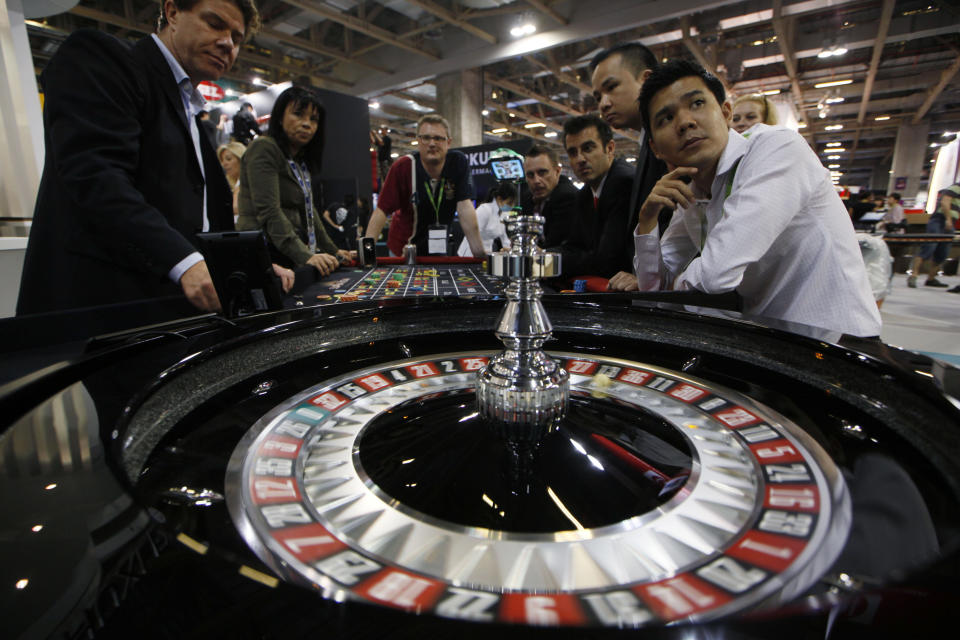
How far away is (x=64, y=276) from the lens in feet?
4.68

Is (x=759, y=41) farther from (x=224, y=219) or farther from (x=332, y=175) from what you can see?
(x=224, y=219)

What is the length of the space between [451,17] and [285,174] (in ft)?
20.3

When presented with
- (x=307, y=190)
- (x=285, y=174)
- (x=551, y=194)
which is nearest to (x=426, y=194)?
(x=551, y=194)

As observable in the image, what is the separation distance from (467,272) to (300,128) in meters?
1.41

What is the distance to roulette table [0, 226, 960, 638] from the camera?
247 mm

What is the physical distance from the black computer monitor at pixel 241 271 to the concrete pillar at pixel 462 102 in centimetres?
961

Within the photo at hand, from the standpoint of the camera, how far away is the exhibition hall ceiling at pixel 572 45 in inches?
301

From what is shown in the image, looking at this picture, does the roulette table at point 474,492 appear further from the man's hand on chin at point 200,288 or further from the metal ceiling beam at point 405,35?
the metal ceiling beam at point 405,35

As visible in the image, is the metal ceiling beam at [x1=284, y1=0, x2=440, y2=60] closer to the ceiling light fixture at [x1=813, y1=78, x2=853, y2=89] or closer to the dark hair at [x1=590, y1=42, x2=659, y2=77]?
the dark hair at [x1=590, y1=42, x2=659, y2=77]

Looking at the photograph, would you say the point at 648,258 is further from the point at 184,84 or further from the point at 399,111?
the point at 399,111

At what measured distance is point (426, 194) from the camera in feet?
14.2

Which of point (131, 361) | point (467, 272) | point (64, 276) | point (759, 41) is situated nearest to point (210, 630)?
point (131, 361)

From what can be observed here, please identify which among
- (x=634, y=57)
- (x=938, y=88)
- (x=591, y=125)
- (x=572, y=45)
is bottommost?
(x=591, y=125)

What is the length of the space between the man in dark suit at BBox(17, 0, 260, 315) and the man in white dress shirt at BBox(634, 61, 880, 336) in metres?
1.41
